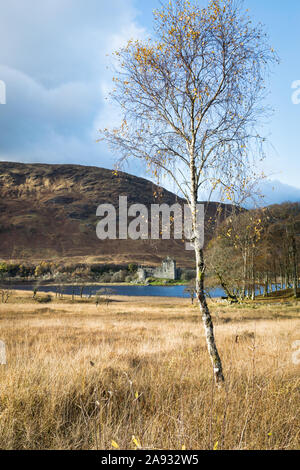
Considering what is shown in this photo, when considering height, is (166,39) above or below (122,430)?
above

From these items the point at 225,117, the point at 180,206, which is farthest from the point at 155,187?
the point at 225,117

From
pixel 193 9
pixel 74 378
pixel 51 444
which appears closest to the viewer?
pixel 51 444

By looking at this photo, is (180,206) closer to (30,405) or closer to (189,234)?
(189,234)

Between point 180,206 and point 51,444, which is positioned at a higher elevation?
point 180,206

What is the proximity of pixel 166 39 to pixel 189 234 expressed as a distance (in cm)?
407

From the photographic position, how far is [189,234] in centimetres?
595

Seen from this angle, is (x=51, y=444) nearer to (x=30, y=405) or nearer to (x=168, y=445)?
(x=30, y=405)

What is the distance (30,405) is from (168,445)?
1.88 meters

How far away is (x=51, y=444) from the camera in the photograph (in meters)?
3.28

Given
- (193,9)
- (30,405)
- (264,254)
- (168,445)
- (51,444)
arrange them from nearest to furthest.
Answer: (168,445) → (51,444) → (30,405) → (193,9) → (264,254)

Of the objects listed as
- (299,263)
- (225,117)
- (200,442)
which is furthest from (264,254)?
(200,442)

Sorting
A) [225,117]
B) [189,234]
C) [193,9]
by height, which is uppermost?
[193,9]

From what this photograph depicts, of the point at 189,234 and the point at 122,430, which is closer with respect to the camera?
the point at 122,430
